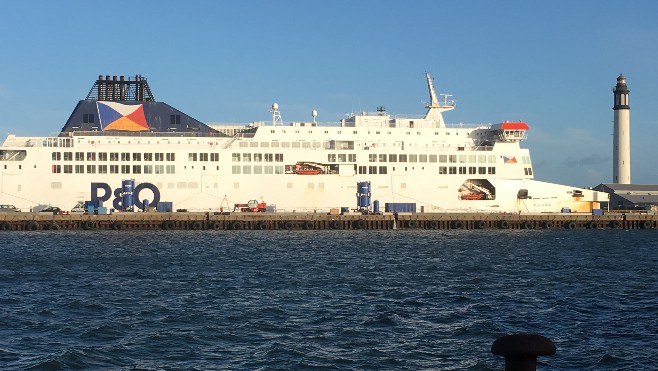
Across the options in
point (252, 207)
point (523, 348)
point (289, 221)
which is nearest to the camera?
point (523, 348)

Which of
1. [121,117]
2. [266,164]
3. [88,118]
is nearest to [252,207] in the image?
[266,164]

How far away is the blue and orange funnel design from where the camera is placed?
245 feet

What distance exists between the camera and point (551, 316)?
26203 mm

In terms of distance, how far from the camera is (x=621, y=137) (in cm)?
9831

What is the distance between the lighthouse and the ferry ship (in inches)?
860

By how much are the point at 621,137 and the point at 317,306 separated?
79390 millimetres

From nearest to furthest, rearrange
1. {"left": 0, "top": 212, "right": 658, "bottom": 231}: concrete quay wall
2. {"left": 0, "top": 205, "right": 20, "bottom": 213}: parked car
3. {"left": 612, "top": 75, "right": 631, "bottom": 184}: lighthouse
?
{"left": 0, "top": 212, "right": 658, "bottom": 231}: concrete quay wall < {"left": 0, "top": 205, "right": 20, "bottom": 213}: parked car < {"left": 612, "top": 75, "right": 631, "bottom": 184}: lighthouse

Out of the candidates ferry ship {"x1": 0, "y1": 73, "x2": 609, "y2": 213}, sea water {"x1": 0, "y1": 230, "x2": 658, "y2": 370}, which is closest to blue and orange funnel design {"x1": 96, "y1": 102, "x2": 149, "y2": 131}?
ferry ship {"x1": 0, "y1": 73, "x2": 609, "y2": 213}

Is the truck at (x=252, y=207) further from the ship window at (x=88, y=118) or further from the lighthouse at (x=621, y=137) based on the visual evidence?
the lighthouse at (x=621, y=137)

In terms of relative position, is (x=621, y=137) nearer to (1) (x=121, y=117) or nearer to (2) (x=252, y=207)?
(2) (x=252, y=207)

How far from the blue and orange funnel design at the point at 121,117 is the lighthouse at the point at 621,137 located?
5576cm

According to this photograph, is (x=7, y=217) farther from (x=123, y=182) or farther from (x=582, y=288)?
(x=582, y=288)

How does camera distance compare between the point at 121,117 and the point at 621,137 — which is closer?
the point at 121,117

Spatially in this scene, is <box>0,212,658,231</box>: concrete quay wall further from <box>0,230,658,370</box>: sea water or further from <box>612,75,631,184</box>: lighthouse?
<box>612,75,631,184</box>: lighthouse
